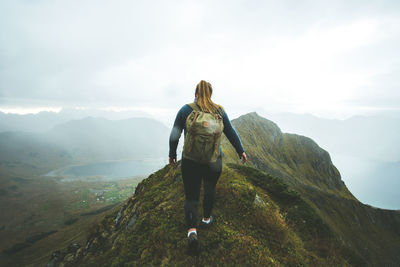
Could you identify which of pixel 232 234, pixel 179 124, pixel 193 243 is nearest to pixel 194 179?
pixel 179 124

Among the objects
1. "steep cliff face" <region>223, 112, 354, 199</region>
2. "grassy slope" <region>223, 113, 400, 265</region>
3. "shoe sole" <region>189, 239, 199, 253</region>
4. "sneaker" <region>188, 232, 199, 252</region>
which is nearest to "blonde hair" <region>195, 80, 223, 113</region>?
"sneaker" <region>188, 232, 199, 252</region>

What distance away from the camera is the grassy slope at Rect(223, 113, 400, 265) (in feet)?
131

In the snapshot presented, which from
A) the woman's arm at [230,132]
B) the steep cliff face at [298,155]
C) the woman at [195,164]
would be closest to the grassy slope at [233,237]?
the woman at [195,164]

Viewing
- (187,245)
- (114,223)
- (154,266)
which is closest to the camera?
(154,266)

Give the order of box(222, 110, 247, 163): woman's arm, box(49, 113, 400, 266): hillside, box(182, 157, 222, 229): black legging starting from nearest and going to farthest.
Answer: box(182, 157, 222, 229): black legging < box(49, 113, 400, 266): hillside < box(222, 110, 247, 163): woman's arm

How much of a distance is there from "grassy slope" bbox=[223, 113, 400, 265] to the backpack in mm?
25456

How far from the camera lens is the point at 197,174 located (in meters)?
4.43

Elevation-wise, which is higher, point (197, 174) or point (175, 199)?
point (197, 174)

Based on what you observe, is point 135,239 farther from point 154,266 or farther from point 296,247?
point 296,247

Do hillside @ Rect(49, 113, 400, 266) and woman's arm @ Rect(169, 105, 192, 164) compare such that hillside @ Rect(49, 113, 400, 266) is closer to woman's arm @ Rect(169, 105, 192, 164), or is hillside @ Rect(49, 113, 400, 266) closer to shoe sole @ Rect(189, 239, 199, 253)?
shoe sole @ Rect(189, 239, 199, 253)

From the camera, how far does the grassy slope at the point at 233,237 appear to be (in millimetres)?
4477

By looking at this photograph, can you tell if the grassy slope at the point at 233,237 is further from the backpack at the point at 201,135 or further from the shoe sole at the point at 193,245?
the backpack at the point at 201,135

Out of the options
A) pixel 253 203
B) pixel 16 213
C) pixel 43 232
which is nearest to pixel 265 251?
pixel 253 203

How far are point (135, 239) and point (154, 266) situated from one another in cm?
159
